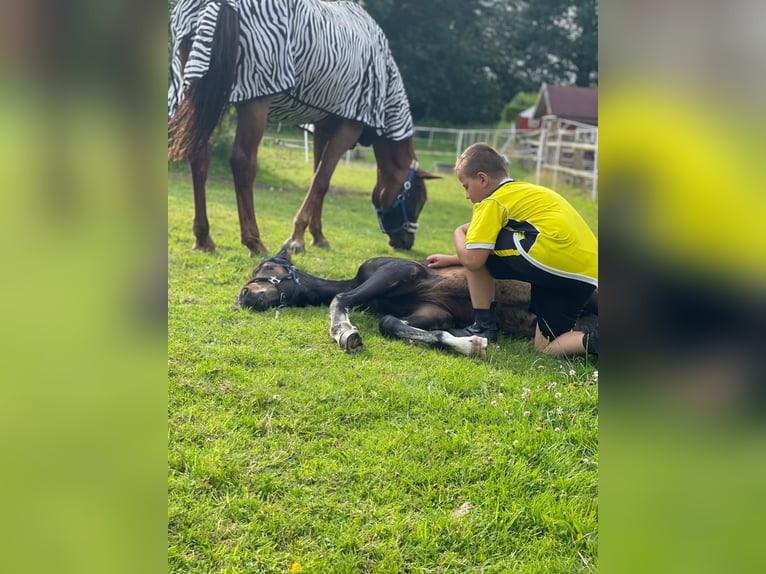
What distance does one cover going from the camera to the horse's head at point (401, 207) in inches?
303

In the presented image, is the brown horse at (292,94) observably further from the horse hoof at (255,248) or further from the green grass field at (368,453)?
the green grass field at (368,453)

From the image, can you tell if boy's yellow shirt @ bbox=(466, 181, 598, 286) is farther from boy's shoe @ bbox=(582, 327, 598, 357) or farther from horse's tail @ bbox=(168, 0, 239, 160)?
horse's tail @ bbox=(168, 0, 239, 160)

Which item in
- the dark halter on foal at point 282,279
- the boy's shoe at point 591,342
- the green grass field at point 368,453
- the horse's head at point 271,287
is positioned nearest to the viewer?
the green grass field at point 368,453

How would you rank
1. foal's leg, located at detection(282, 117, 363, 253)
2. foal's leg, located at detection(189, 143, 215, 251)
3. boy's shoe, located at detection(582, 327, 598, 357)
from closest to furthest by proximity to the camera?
boy's shoe, located at detection(582, 327, 598, 357)
foal's leg, located at detection(189, 143, 215, 251)
foal's leg, located at detection(282, 117, 363, 253)

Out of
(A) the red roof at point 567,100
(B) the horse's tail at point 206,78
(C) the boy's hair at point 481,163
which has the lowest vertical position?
(C) the boy's hair at point 481,163

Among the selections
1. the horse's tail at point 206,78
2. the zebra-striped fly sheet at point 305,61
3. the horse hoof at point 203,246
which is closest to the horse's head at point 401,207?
the zebra-striped fly sheet at point 305,61

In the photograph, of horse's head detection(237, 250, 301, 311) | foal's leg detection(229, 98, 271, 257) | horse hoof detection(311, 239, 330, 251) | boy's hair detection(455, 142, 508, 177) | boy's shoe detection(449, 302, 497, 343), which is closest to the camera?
boy's hair detection(455, 142, 508, 177)

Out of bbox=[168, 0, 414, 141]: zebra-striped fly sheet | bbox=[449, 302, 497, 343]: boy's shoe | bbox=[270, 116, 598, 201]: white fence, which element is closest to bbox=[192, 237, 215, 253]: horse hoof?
Result: bbox=[168, 0, 414, 141]: zebra-striped fly sheet

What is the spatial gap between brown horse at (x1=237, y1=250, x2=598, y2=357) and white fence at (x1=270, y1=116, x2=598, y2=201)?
25.6ft

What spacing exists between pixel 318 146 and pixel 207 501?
6785mm

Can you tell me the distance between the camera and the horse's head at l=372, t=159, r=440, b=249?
7.69m
